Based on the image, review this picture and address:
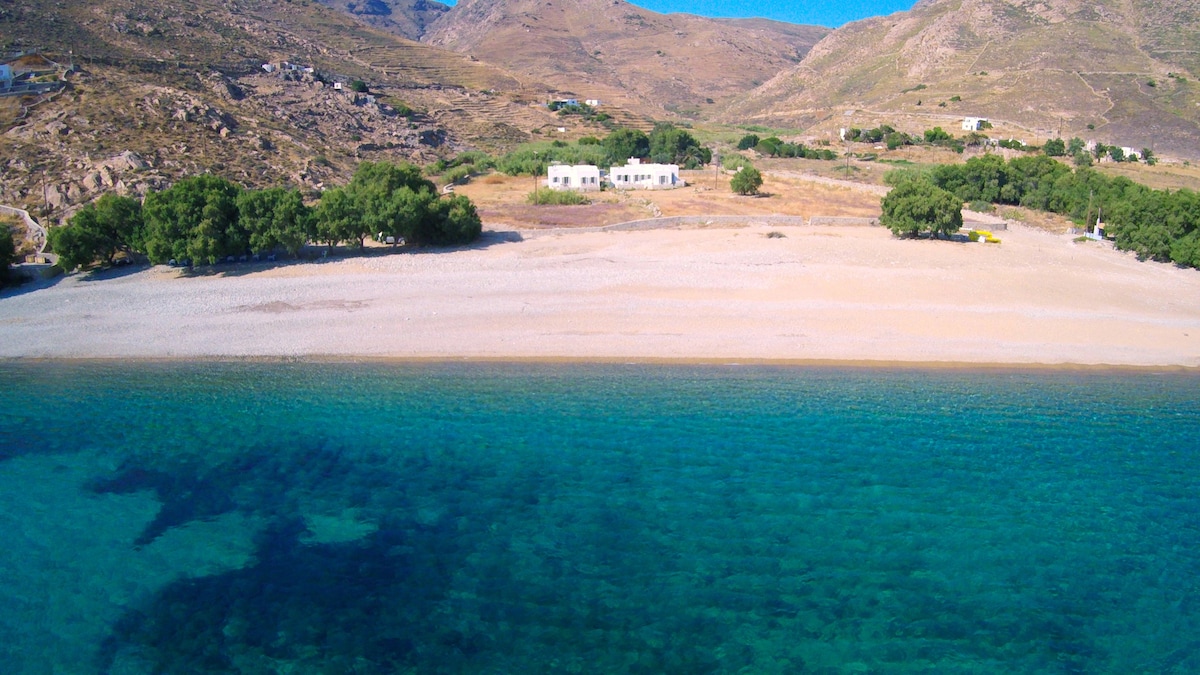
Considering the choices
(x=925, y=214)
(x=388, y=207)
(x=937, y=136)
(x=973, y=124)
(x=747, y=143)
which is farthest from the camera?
(x=747, y=143)

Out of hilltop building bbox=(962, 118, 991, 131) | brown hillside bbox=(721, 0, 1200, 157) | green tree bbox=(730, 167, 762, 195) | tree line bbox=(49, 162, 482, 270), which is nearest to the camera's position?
tree line bbox=(49, 162, 482, 270)

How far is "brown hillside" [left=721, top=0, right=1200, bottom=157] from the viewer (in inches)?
3169

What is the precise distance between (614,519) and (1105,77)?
96997 millimetres

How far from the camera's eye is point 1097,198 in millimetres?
45188

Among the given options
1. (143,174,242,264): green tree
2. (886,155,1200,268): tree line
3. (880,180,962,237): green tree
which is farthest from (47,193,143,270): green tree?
(886,155,1200,268): tree line

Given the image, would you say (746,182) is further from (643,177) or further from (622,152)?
(622,152)

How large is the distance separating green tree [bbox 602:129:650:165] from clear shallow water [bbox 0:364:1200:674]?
5136cm

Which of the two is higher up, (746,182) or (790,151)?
(790,151)

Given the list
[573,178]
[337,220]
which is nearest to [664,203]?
[573,178]

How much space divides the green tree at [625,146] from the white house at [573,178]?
1468cm

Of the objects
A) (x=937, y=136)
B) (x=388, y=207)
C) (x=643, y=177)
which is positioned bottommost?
(x=388, y=207)

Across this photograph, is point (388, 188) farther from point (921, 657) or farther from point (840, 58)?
point (840, 58)

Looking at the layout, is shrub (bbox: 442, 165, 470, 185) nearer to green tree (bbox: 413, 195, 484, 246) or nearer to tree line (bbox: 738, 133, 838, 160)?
green tree (bbox: 413, 195, 484, 246)

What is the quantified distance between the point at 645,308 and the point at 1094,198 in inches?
1302
